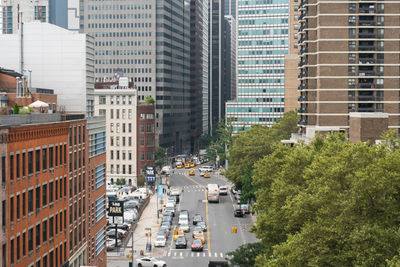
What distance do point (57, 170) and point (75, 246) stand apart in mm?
10757

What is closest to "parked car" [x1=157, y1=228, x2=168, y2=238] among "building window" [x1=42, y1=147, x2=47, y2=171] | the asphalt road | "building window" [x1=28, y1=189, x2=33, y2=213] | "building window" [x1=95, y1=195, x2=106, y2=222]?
the asphalt road

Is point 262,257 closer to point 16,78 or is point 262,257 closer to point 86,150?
point 86,150

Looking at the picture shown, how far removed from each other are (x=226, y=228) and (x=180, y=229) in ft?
27.8

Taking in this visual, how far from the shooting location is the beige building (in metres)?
173

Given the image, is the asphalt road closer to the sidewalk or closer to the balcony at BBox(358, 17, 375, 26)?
the sidewalk

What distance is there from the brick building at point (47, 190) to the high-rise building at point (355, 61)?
55723mm

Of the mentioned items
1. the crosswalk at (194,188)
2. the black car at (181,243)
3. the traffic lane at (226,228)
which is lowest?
the crosswalk at (194,188)

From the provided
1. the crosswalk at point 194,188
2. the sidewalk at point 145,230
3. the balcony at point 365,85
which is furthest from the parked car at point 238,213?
the crosswalk at point 194,188

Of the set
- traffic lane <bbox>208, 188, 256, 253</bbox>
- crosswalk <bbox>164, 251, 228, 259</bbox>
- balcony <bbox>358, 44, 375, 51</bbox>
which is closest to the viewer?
crosswalk <bbox>164, 251, 228, 259</bbox>

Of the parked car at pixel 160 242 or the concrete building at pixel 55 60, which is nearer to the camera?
the concrete building at pixel 55 60

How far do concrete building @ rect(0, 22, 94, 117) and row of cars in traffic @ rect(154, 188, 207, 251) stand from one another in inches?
1153

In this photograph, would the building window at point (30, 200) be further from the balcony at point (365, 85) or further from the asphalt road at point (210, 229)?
the balcony at point (365, 85)

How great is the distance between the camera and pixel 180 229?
11012cm

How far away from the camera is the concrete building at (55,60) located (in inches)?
3123
